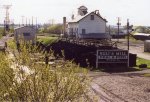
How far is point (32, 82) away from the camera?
38.0 ft

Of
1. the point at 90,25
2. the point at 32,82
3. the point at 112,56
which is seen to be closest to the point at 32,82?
the point at 32,82

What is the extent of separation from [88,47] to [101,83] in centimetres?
1812

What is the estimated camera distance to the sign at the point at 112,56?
39344mm

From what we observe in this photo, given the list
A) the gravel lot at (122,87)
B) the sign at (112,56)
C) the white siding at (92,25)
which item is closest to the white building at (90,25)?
the white siding at (92,25)

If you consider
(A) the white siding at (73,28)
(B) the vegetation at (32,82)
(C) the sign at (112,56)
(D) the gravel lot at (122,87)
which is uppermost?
(A) the white siding at (73,28)

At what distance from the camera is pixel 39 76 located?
1160 cm

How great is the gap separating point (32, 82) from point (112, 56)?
92.6 ft

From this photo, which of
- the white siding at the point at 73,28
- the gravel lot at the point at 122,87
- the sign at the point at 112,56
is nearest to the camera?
the gravel lot at the point at 122,87

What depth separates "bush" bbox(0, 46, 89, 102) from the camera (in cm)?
1141

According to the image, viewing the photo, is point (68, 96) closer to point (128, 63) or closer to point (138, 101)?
point (138, 101)

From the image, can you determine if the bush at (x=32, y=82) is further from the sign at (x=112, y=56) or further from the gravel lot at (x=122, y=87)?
the sign at (x=112, y=56)

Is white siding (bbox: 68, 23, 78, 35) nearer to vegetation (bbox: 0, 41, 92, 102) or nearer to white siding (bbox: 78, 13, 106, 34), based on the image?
white siding (bbox: 78, 13, 106, 34)

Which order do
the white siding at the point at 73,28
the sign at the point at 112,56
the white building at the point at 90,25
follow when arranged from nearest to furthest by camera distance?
the sign at the point at 112,56 < the white building at the point at 90,25 < the white siding at the point at 73,28

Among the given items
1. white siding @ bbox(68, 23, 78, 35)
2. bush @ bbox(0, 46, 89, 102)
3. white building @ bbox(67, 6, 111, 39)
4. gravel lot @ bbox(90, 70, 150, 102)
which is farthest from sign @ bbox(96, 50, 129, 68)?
white siding @ bbox(68, 23, 78, 35)
